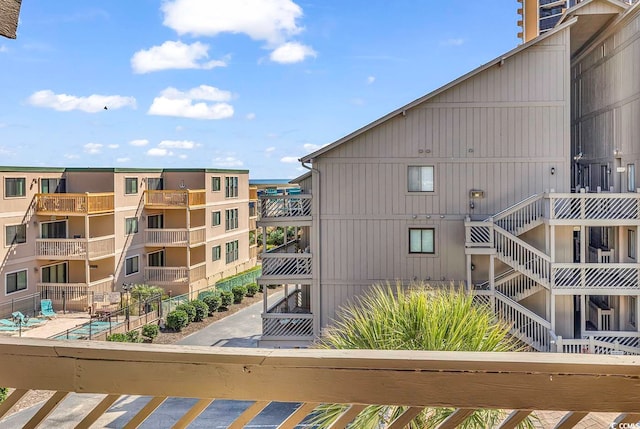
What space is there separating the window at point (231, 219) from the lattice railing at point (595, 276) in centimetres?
1888

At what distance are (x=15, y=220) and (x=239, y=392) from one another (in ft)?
71.4

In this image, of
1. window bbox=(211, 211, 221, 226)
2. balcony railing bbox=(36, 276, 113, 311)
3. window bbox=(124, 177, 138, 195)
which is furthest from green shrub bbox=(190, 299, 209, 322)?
window bbox=(211, 211, 221, 226)

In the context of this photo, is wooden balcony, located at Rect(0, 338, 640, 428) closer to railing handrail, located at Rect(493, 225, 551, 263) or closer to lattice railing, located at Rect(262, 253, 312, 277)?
railing handrail, located at Rect(493, 225, 551, 263)

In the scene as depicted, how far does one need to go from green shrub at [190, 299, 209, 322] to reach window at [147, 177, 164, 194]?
8.23 meters

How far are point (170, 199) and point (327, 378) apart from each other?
79.8 feet

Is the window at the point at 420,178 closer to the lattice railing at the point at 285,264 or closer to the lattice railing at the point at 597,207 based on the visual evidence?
the lattice railing at the point at 597,207

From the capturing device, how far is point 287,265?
46.2 feet

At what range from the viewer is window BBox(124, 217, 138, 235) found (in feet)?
76.6

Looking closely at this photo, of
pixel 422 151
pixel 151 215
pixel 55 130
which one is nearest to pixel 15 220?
pixel 151 215

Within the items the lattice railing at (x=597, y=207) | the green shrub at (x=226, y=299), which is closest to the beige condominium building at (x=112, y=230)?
the green shrub at (x=226, y=299)

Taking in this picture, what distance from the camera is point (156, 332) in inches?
661

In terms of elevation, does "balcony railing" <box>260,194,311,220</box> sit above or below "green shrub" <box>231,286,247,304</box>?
above

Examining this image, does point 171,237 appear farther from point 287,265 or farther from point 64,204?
point 287,265

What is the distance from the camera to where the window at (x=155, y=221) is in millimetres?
25031
